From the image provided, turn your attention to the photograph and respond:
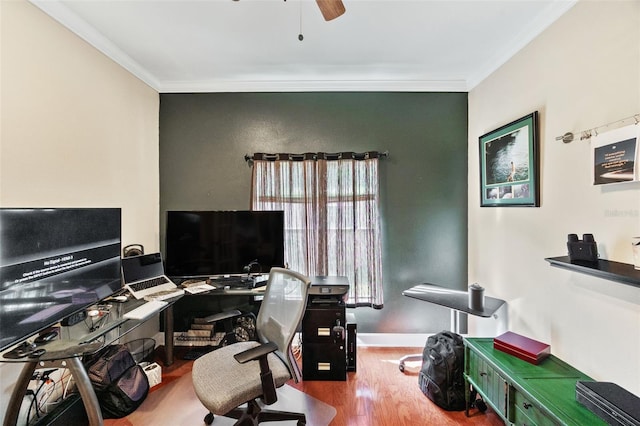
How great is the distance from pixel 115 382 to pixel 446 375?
2.40 meters

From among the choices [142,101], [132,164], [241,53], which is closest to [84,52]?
[142,101]

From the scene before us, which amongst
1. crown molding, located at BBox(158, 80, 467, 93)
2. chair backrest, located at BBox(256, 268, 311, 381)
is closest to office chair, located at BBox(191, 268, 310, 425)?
chair backrest, located at BBox(256, 268, 311, 381)

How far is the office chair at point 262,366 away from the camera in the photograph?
1.43 metres

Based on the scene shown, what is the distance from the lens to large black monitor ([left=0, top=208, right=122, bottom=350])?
133cm

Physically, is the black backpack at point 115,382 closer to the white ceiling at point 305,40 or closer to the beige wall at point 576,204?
the white ceiling at point 305,40

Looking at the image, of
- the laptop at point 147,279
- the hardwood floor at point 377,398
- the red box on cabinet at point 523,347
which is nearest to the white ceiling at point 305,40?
the laptop at point 147,279

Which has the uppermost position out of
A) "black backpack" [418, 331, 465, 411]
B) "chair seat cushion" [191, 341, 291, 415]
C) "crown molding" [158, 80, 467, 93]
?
"crown molding" [158, 80, 467, 93]

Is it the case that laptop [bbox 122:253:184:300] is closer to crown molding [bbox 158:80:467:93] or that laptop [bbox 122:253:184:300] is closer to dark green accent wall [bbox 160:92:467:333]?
dark green accent wall [bbox 160:92:467:333]

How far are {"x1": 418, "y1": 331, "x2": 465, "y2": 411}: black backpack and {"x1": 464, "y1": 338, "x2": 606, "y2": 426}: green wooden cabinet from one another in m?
0.09

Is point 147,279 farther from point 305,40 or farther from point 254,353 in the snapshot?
point 305,40

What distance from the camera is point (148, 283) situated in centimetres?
229

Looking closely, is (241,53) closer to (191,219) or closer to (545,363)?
(191,219)

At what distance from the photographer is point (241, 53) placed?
7.39ft

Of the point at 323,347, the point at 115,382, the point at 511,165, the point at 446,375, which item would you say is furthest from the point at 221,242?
the point at 511,165
